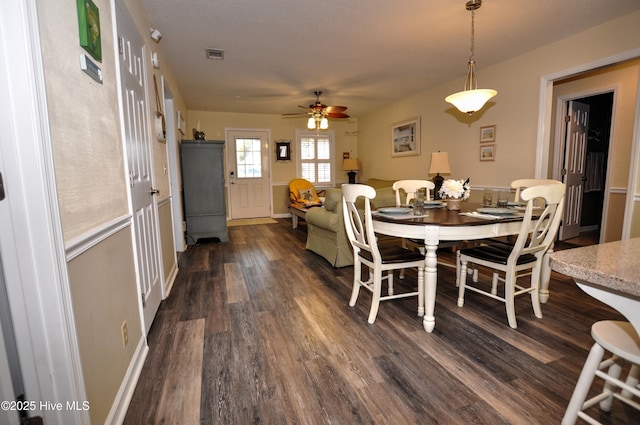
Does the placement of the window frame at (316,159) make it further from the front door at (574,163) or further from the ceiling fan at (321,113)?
the front door at (574,163)

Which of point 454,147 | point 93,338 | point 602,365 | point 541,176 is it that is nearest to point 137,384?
point 93,338

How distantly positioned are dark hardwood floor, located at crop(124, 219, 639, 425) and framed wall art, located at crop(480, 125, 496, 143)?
2.21m

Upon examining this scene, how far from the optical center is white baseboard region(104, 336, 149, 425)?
1.31 m

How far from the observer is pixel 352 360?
178 centimetres

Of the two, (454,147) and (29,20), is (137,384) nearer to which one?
(29,20)

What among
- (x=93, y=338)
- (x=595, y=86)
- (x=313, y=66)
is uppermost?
(x=313, y=66)

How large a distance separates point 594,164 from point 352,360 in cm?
568

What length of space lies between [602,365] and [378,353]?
1039 mm

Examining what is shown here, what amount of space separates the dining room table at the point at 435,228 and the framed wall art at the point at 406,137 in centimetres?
372

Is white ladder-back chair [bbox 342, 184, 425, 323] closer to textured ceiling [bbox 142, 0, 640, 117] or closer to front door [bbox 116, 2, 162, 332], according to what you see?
front door [bbox 116, 2, 162, 332]

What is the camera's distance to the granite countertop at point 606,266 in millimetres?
709

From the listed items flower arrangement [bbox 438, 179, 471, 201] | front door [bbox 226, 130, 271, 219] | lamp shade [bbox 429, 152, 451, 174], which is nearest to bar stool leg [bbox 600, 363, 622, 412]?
flower arrangement [bbox 438, 179, 471, 201]

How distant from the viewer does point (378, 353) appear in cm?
185

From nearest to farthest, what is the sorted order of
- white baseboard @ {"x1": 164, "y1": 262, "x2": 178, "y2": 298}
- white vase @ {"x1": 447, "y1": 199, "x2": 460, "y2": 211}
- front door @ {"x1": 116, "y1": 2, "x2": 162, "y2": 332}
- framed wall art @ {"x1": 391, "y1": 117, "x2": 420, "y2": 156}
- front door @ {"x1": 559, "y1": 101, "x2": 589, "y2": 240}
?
1. front door @ {"x1": 116, "y1": 2, "x2": 162, "y2": 332}
2. white vase @ {"x1": 447, "y1": 199, "x2": 460, "y2": 211}
3. white baseboard @ {"x1": 164, "y1": 262, "x2": 178, "y2": 298}
4. front door @ {"x1": 559, "y1": 101, "x2": 589, "y2": 240}
5. framed wall art @ {"x1": 391, "y1": 117, "x2": 420, "y2": 156}
